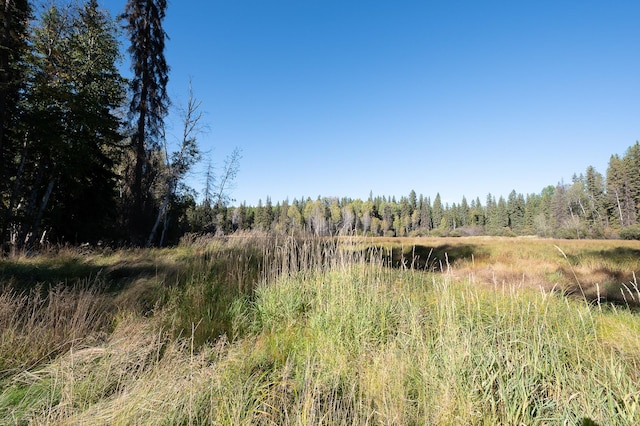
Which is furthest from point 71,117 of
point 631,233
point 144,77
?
point 631,233

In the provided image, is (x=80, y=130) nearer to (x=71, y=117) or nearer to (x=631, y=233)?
(x=71, y=117)

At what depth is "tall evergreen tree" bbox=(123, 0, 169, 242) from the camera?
12406 millimetres

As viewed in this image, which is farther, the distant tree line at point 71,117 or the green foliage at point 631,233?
the green foliage at point 631,233

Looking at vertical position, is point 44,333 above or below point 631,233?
below

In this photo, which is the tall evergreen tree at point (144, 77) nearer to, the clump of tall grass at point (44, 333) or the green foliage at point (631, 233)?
the clump of tall grass at point (44, 333)

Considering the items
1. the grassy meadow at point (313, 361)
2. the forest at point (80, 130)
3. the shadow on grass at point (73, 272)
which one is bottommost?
the grassy meadow at point (313, 361)

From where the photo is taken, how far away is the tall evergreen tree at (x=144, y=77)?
40.7 ft

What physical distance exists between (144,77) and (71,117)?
13.8 ft

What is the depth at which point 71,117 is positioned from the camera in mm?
10156

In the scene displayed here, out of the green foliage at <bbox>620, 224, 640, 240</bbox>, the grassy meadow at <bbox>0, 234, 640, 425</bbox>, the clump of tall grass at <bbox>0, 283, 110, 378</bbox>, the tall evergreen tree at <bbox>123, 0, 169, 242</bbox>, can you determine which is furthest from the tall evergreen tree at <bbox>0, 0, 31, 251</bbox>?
the green foliage at <bbox>620, 224, 640, 240</bbox>

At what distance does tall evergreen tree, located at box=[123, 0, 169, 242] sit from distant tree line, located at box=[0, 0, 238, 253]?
0.04m

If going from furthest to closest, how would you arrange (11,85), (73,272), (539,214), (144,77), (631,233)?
(539,214) < (631,233) < (144,77) < (11,85) < (73,272)

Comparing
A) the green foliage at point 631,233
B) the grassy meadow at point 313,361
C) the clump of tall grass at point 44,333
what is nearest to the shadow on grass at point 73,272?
the grassy meadow at point 313,361

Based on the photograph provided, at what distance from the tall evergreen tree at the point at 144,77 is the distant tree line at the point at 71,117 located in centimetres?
4
